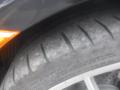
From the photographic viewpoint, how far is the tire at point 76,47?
112cm

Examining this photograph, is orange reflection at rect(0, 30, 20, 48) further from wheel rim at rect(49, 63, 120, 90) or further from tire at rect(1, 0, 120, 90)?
wheel rim at rect(49, 63, 120, 90)

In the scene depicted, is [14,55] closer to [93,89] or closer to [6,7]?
[6,7]

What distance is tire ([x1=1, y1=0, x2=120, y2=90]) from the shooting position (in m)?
1.12

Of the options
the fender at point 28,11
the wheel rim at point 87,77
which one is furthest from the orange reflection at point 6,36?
the wheel rim at point 87,77

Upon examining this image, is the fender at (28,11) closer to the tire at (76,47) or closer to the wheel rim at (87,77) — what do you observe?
the tire at (76,47)

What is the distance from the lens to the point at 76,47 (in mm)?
1121

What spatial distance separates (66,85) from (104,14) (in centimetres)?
31

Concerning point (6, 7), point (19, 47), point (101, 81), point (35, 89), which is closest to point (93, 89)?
point (101, 81)

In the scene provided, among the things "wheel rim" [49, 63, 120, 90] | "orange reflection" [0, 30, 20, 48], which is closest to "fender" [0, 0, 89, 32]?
"orange reflection" [0, 30, 20, 48]

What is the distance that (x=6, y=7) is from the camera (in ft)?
3.62

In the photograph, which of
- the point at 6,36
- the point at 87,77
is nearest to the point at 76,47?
the point at 87,77

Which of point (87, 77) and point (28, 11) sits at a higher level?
point (28, 11)

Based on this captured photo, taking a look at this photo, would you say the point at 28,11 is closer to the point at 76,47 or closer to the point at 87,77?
the point at 76,47

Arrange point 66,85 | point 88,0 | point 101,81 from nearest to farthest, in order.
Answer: point 88,0
point 66,85
point 101,81
